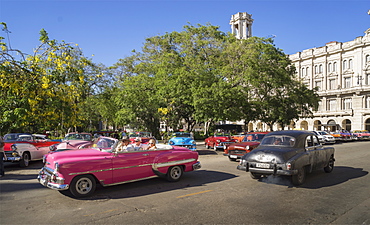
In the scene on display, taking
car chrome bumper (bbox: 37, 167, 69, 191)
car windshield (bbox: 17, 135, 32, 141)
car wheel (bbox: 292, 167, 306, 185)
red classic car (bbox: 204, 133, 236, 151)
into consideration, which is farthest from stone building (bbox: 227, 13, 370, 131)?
car chrome bumper (bbox: 37, 167, 69, 191)

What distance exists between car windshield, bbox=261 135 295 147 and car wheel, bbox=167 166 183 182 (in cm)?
305

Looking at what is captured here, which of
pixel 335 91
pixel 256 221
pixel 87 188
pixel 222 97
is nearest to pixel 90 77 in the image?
pixel 222 97

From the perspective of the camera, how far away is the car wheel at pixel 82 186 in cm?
724

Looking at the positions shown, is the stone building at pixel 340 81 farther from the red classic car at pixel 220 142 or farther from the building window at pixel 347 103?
the red classic car at pixel 220 142

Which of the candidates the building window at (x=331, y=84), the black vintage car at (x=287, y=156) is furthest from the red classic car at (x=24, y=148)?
the building window at (x=331, y=84)

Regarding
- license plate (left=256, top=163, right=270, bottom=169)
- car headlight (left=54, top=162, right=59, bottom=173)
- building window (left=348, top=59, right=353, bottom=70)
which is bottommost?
license plate (left=256, top=163, right=270, bottom=169)

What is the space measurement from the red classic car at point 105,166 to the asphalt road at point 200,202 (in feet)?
1.20

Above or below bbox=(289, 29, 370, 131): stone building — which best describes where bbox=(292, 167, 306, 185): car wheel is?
below

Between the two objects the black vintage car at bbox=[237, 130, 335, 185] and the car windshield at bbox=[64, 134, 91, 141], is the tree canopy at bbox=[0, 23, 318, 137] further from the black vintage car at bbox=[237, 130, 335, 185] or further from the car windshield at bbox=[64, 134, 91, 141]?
the black vintage car at bbox=[237, 130, 335, 185]

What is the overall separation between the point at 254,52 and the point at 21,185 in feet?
95.9

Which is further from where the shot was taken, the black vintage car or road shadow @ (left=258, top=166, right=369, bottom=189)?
road shadow @ (left=258, top=166, right=369, bottom=189)

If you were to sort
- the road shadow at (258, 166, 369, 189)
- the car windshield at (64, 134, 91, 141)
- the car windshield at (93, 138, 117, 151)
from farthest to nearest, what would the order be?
the car windshield at (64, 134, 91, 141) → the road shadow at (258, 166, 369, 189) → the car windshield at (93, 138, 117, 151)

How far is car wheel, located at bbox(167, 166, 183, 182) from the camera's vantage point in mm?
9297

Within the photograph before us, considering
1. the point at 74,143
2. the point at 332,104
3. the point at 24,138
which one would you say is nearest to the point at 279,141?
the point at 74,143
